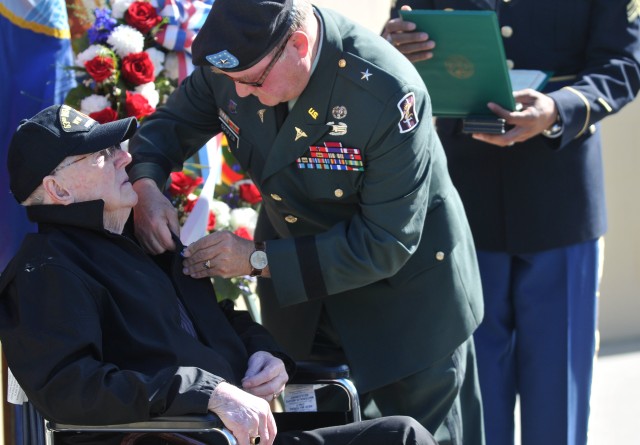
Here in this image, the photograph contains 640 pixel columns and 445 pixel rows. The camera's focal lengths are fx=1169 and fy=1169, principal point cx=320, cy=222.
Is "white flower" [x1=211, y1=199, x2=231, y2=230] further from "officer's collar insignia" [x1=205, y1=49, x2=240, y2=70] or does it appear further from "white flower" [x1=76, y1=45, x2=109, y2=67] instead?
"officer's collar insignia" [x1=205, y1=49, x2=240, y2=70]

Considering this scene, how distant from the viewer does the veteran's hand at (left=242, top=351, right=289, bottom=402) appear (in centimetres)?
305

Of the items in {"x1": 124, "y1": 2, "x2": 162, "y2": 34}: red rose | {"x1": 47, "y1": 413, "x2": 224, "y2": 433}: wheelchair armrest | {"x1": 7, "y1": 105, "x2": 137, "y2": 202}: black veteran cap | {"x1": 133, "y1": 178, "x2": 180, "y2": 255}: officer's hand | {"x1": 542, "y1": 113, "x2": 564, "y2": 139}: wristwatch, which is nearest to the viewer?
{"x1": 47, "y1": 413, "x2": 224, "y2": 433}: wheelchair armrest

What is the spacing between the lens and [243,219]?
4.16m

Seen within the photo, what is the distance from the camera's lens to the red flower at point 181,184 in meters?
3.96

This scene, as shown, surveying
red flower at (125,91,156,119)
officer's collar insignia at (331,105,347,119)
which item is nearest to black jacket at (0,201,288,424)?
officer's collar insignia at (331,105,347,119)

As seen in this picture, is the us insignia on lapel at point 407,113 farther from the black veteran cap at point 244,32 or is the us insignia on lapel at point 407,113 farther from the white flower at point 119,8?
the white flower at point 119,8

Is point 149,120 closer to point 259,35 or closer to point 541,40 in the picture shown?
point 259,35

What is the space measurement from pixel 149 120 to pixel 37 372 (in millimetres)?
1101

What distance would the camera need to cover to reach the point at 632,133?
20.0 feet

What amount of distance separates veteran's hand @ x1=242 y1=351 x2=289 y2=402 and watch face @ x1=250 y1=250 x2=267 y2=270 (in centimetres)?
26


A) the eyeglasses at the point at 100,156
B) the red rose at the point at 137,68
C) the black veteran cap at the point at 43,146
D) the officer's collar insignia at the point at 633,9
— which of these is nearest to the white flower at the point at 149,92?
the red rose at the point at 137,68

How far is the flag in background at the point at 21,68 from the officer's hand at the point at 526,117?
1325 millimetres

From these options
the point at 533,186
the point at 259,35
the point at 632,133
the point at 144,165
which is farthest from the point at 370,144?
the point at 632,133

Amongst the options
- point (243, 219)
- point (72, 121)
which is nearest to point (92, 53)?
point (243, 219)
